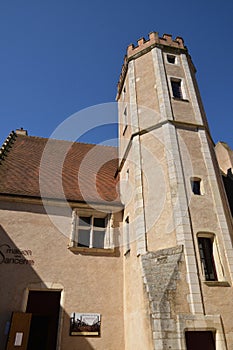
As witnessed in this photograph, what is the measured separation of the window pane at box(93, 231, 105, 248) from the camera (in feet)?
30.6

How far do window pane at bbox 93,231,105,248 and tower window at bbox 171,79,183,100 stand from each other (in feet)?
20.5

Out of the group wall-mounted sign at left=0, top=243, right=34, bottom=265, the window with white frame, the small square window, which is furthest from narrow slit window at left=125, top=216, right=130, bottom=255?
wall-mounted sign at left=0, top=243, right=34, bottom=265

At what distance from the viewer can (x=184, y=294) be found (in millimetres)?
6168

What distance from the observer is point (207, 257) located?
706cm

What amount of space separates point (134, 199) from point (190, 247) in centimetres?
255

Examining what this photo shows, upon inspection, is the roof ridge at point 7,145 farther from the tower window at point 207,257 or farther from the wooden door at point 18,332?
the tower window at point 207,257

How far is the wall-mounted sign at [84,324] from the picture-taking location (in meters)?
7.55

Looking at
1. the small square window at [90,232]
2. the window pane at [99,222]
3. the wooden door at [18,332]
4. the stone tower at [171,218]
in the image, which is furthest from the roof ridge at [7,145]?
the wooden door at [18,332]

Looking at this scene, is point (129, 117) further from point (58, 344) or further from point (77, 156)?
point (58, 344)

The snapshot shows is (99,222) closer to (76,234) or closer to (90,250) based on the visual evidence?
(76,234)

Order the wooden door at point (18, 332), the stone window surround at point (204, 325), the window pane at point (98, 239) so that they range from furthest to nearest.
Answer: the window pane at point (98, 239), the wooden door at point (18, 332), the stone window surround at point (204, 325)

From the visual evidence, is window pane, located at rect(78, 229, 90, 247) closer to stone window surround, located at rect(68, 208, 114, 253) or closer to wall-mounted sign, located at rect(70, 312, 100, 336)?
stone window surround, located at rect(68, 208, 114, 253)

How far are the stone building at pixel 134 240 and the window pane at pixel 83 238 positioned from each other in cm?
4

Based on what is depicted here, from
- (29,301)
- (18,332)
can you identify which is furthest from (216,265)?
(29,301)
